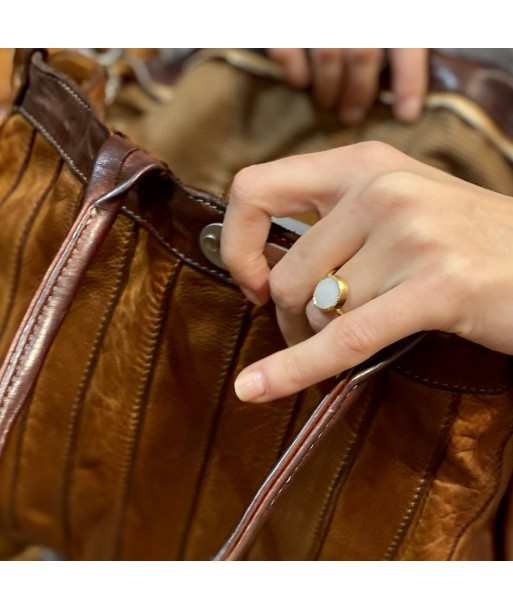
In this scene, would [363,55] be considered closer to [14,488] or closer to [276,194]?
[276,194]

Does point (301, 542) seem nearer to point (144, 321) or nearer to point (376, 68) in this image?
point (144, 321)

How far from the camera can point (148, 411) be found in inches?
23.2

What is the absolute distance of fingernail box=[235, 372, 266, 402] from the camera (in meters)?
0.47

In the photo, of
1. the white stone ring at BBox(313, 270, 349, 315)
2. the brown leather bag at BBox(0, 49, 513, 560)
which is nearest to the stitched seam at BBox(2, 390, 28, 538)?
the brown leather bag at BBox(0, 49, 513, 560)

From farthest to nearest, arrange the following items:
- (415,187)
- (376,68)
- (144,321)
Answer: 1. (376,68)
2. (144,321)
3. (415,187)

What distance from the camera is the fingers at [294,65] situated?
28.3 inches

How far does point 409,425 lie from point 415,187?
190mm

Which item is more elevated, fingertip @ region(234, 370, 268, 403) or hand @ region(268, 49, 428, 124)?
hand @ region(268, 49, 428, 124)

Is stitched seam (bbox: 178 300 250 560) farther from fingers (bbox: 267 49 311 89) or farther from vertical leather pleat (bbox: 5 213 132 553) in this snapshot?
fingers (bbox: 267 49 311 89)

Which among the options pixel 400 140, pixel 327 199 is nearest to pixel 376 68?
pixel 400 140

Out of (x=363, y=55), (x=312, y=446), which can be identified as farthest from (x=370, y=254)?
(x=363, y=55)

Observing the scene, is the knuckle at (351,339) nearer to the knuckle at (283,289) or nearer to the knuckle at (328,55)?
the knuckle at (283,289)

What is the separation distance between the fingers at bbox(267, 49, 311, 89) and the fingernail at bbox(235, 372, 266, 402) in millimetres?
408

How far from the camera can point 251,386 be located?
47cm
